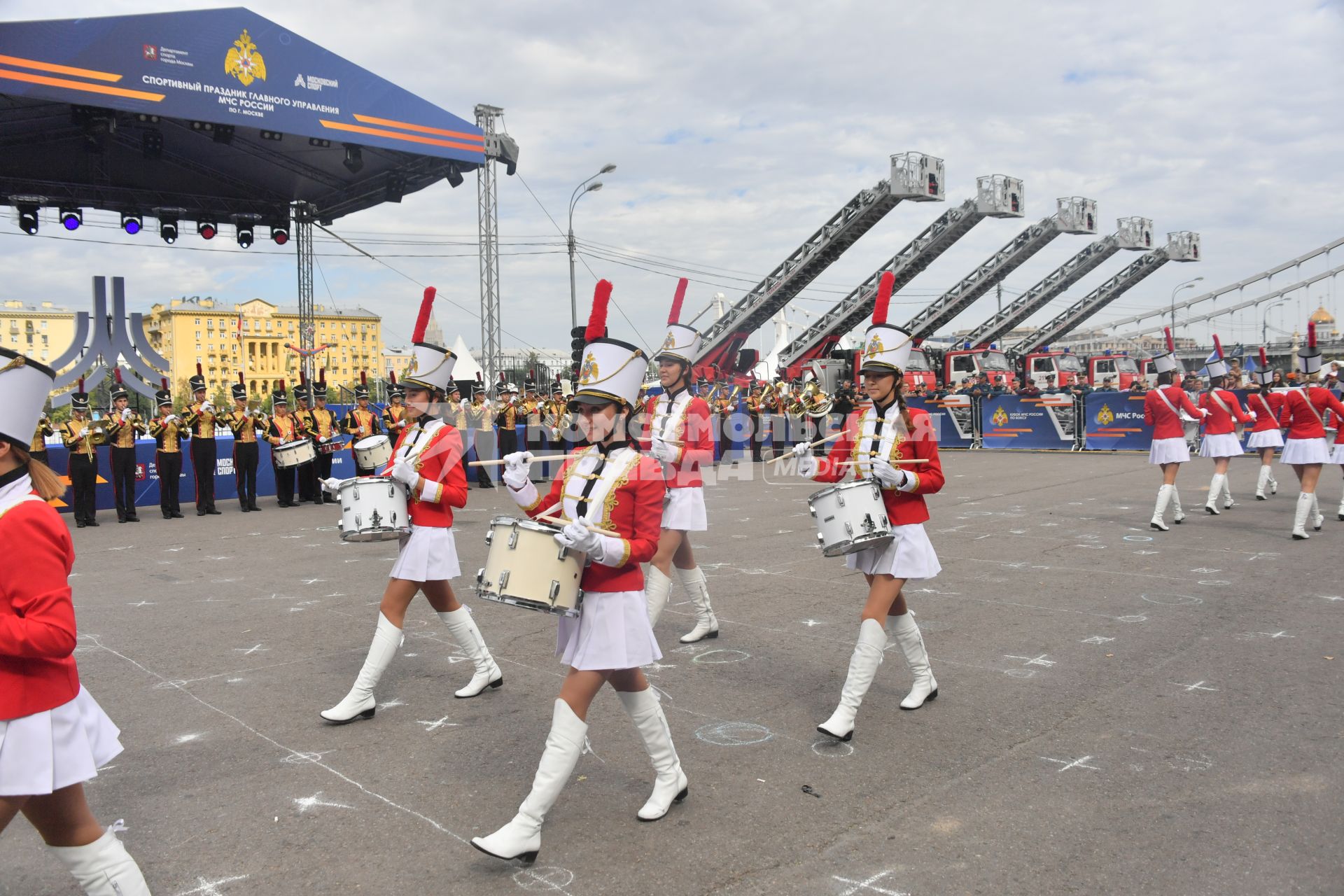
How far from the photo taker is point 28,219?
73.0ft

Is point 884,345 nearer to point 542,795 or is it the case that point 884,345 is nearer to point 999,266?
point 542,795

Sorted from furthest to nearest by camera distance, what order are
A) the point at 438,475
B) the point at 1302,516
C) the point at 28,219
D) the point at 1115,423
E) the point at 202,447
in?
the point at 1115,423 → the point at 28,219 → the point at 202,447 → the point at 1302,516 → the point at 438,475

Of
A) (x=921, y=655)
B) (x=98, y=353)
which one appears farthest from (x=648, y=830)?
(x=98, y=353)

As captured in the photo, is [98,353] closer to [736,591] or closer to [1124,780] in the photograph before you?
[736,591]

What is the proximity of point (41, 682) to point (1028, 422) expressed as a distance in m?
25.6

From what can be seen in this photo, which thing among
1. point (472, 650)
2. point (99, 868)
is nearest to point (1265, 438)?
point (472, 650)

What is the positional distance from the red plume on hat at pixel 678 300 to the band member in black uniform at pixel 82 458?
36.8ft

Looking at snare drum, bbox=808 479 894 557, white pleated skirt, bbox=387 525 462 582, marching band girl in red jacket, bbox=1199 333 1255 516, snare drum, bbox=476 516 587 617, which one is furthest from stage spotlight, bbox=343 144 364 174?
snare drum, bbox=476 516 587 617

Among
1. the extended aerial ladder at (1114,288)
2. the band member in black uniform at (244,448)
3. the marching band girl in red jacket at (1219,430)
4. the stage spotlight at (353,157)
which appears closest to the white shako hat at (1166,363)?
the marching band girl in red jacket at (1219,430)

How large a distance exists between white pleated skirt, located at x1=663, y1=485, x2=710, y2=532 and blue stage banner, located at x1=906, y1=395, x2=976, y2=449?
21494mm

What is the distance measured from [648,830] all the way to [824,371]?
120 feet

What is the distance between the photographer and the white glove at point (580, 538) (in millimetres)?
3527

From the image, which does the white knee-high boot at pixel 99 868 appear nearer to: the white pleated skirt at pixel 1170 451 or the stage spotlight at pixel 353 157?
the white pleated skirt at pixel 1170 451

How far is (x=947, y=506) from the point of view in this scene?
47.4ft
